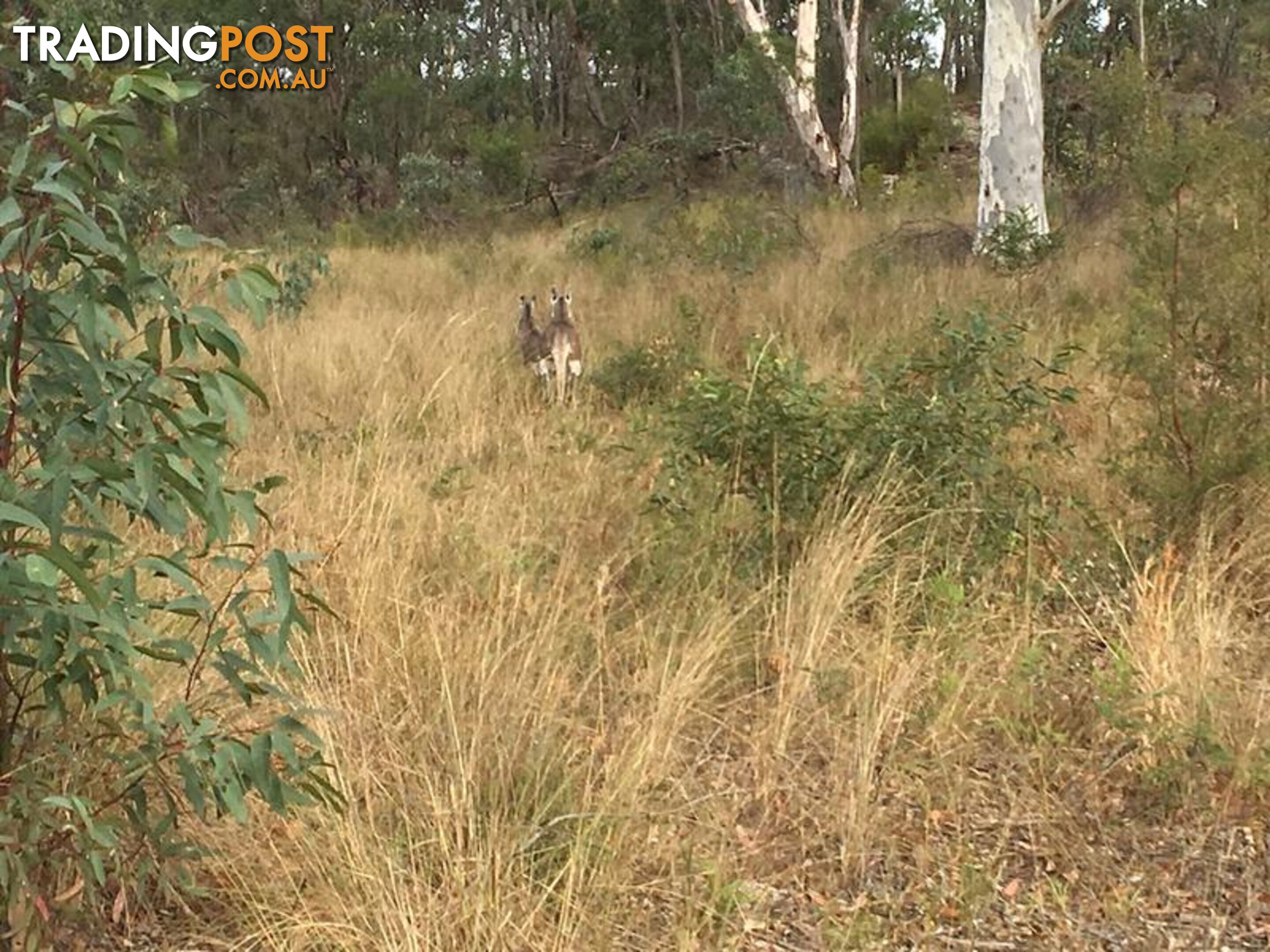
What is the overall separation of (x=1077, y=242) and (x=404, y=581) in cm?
770

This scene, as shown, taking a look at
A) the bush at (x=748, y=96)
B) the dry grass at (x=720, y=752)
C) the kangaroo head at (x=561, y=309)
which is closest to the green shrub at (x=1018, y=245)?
the kangaroo head at (x=561, y=309)

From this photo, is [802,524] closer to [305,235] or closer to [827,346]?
[827,346]

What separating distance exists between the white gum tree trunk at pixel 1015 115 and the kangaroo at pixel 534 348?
4.50 metres

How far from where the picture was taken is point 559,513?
4.45 meters

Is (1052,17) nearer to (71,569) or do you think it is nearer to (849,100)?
(849,100)

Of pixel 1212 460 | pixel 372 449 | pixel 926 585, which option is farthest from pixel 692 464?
pixel 1212 460

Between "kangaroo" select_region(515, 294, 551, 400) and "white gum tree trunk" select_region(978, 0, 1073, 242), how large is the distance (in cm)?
450

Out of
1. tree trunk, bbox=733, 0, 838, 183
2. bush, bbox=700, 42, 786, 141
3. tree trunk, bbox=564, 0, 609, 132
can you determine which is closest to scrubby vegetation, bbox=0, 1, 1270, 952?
tree trunk, bbox=733, 0, 838, 183

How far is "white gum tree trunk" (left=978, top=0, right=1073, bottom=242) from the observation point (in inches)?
401

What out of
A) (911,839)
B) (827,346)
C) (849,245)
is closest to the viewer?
(911,839)

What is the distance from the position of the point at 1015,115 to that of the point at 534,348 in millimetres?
5363

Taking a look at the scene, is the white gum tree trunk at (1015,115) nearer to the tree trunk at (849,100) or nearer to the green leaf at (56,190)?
the tree trunk at (849,100)

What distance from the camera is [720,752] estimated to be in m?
3.00

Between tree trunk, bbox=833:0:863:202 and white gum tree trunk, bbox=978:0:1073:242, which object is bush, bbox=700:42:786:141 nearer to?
tree trunk, bbox=833:0:863:202
